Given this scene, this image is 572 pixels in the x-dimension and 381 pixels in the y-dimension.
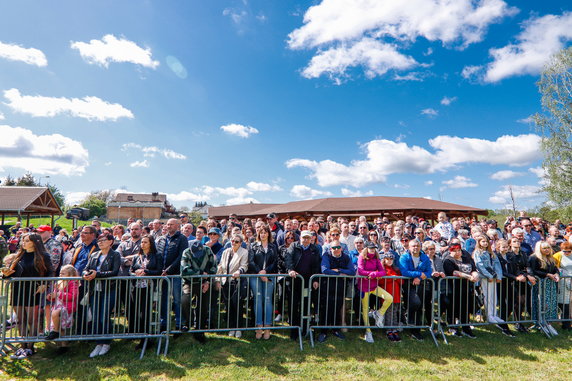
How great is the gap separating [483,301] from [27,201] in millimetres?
30031

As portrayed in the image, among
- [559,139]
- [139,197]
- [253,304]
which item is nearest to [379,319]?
[253,304]

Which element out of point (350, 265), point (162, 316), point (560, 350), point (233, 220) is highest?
point (233, 220)

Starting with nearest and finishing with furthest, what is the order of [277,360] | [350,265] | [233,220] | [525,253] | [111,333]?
[277,360]
[111,333]
[350,265]
[525,253]
[233,220]

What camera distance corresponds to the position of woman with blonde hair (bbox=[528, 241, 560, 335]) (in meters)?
5.85

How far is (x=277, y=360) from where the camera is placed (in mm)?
4465

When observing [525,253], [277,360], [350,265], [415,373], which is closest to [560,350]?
[525,253]

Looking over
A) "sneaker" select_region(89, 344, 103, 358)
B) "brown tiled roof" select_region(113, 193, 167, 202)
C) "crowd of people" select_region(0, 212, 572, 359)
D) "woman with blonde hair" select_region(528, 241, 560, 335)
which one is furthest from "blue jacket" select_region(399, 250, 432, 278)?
"brown tiled roof" select_region(113, 193, 167, 202)

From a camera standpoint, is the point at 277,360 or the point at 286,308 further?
the point at 286,308

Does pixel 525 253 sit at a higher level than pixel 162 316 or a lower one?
higher

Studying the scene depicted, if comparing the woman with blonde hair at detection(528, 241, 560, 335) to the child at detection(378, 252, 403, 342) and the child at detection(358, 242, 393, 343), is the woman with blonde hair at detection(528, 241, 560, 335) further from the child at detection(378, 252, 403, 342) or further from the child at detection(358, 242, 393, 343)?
the child at detection(358, 242, 393, 343)

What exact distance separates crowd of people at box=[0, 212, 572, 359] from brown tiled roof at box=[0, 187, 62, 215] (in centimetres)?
2238

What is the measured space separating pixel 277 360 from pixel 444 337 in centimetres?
304

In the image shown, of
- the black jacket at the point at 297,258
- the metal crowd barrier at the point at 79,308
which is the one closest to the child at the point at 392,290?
the black jacket at the point at 297,258

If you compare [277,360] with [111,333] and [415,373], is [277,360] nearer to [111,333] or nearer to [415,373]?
[415,373]
